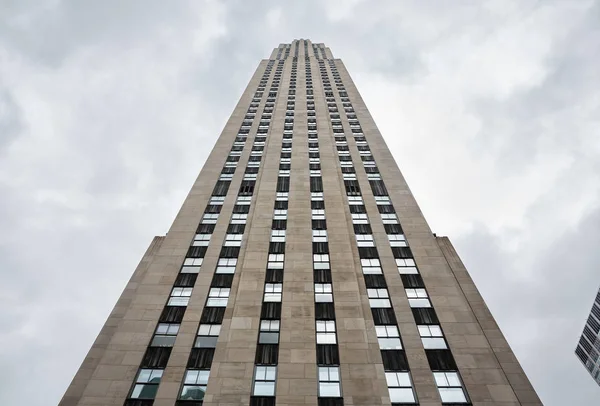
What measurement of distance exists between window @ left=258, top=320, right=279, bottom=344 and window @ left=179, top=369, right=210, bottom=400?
4.51 meters

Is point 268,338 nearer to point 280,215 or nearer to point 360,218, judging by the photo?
point 280,215

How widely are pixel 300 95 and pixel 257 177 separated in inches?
1179

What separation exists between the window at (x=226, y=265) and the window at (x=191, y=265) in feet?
6.39

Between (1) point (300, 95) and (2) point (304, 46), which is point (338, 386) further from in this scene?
(2) point (304, 46)

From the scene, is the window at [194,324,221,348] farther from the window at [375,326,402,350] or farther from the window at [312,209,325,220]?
the window at [312,209,325,220]

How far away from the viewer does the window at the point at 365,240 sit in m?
37.4

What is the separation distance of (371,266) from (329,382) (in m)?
12.8

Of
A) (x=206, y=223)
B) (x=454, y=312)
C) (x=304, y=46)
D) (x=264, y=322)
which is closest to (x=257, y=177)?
(x=206, y=223)

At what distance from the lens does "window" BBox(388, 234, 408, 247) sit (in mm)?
37500

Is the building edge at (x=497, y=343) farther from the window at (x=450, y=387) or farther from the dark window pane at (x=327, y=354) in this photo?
the dark window pane at (x=327, y=354)

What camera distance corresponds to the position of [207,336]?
92.7 ft

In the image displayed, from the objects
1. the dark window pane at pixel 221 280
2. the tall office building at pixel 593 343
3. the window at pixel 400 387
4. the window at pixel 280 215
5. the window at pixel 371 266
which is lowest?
the window at pixel 400 387

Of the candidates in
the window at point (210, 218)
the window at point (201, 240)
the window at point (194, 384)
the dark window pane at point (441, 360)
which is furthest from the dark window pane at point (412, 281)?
the window at point (210, 218)

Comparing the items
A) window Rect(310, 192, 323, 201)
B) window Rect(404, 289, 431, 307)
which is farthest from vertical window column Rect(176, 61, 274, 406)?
window Rect(404, 289, 431, 307)
